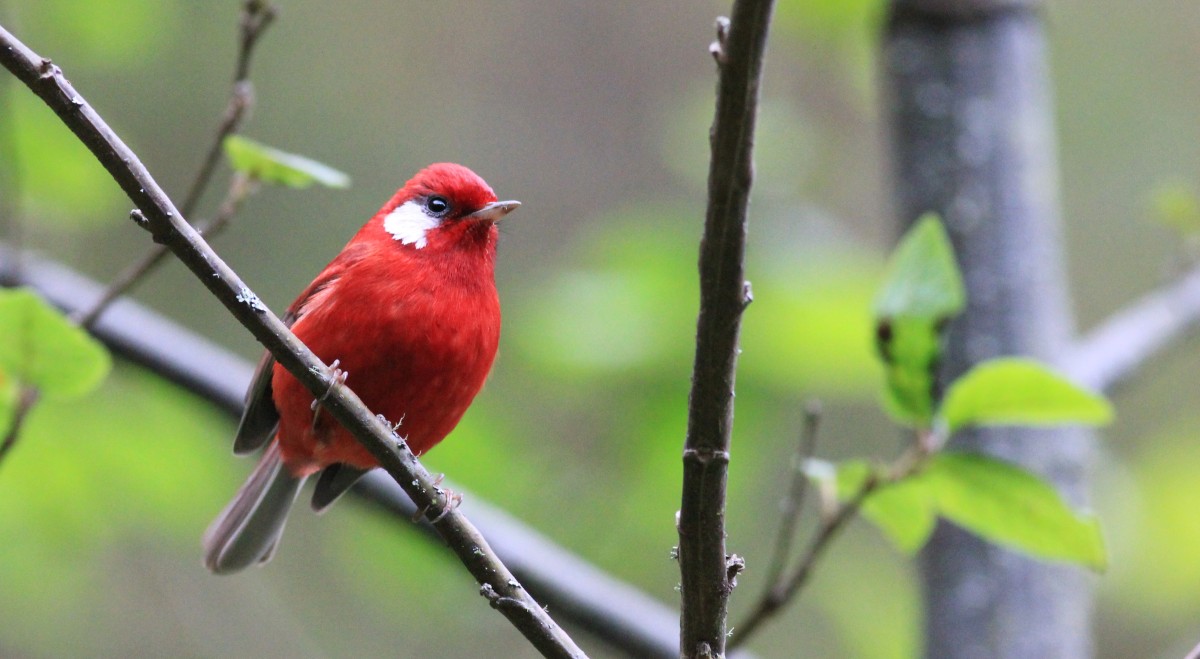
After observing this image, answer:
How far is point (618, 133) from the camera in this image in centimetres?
868

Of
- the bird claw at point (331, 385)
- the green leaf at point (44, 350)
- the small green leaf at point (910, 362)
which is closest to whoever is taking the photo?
the bird claw at point (331, 385)

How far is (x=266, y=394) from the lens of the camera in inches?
138

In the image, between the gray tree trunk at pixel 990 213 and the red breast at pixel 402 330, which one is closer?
the red breast at pixel 402 330

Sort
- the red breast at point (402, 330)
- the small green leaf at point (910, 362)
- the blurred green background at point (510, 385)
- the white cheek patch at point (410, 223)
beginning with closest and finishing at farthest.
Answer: the small green leaf at point (910, 362), the red breast at point (402, 330), the white cheek patch at point (410, 223), the blurred green background at point (510, 385)

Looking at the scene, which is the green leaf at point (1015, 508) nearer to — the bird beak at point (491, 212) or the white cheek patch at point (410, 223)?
the bird beak at point (491, 212)

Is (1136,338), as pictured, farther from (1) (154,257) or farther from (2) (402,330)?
(1) (154,257)

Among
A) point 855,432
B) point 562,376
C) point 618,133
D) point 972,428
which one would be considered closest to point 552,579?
point 562,376

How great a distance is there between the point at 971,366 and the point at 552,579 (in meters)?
1.51

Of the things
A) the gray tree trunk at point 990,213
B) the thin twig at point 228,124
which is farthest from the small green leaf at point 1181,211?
the thin twig at point 228,124

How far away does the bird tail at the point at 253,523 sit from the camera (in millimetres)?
3732

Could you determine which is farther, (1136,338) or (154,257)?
(1136,338)

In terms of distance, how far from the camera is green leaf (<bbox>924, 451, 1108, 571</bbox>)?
270cm

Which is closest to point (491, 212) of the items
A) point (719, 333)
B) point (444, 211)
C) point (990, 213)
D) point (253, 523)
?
point (444, 211)

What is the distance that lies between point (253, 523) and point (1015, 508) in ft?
7.26
